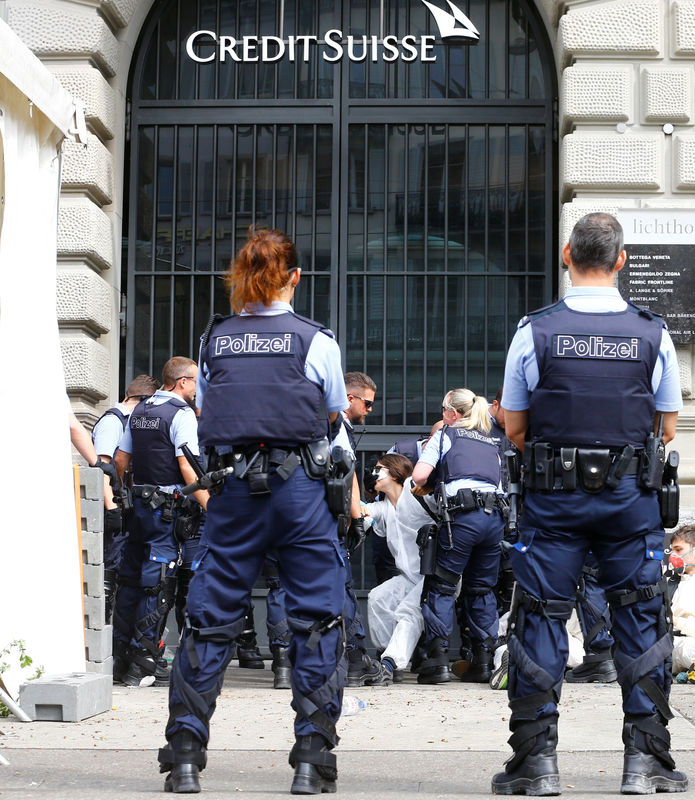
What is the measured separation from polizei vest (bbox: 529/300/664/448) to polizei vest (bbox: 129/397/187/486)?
12.7ft

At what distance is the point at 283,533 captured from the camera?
4.41 metres

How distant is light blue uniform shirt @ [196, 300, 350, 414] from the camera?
4.51m

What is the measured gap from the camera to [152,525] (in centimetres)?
793

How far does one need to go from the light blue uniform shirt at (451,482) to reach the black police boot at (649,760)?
3.90m

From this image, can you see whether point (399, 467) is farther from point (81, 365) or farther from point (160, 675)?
point (81, 365)

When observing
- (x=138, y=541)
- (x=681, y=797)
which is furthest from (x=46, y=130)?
(x=681, y=797)

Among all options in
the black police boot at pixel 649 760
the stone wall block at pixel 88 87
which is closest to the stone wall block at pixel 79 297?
the stone wall block at pixel 88 87

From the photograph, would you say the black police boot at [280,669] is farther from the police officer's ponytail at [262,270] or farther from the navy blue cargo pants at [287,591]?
the police officer's ponytail at [262,270]

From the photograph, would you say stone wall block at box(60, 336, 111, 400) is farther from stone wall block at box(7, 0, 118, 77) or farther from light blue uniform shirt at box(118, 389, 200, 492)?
stone wall block at box(7, 0, 118, 77)

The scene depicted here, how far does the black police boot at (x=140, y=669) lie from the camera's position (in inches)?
311

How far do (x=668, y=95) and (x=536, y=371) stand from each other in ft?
18.2

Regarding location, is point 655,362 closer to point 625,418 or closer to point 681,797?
point 625,418

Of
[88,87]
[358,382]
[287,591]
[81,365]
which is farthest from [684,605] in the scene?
[88,87]

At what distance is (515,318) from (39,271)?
15.1 ft
